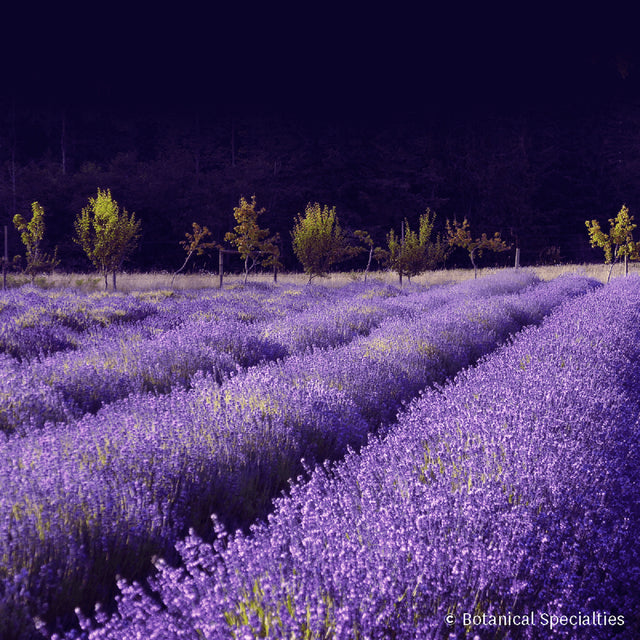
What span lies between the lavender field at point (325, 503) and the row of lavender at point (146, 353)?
38 millimetres

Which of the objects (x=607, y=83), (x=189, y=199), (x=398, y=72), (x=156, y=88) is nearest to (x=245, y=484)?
(x=189, y=199)

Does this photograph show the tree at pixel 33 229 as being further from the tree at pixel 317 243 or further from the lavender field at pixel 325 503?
the lavender field at pixel 325 503

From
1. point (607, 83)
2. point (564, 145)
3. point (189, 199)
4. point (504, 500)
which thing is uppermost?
point (607, 83)

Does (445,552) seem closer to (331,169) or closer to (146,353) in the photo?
(146,353)

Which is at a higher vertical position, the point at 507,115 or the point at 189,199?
the point at 507,115

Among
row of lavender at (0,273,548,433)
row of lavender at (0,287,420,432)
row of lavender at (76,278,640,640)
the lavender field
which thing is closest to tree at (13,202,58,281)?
row of lavender at (0,273,548,433)

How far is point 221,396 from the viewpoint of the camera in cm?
366

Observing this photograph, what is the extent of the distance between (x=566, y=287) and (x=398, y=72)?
1511 inches

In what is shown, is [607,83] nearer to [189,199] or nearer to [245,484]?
[189,199]

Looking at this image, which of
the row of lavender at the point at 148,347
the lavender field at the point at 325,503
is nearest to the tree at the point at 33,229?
the row of lavender at the point at 148,347

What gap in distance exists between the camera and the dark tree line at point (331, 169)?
2942cm

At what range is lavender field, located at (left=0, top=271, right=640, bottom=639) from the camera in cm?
150

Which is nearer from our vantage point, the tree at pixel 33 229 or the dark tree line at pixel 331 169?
the tree at pixel 33 229

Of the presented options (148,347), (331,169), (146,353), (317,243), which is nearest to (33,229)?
(317,243)
